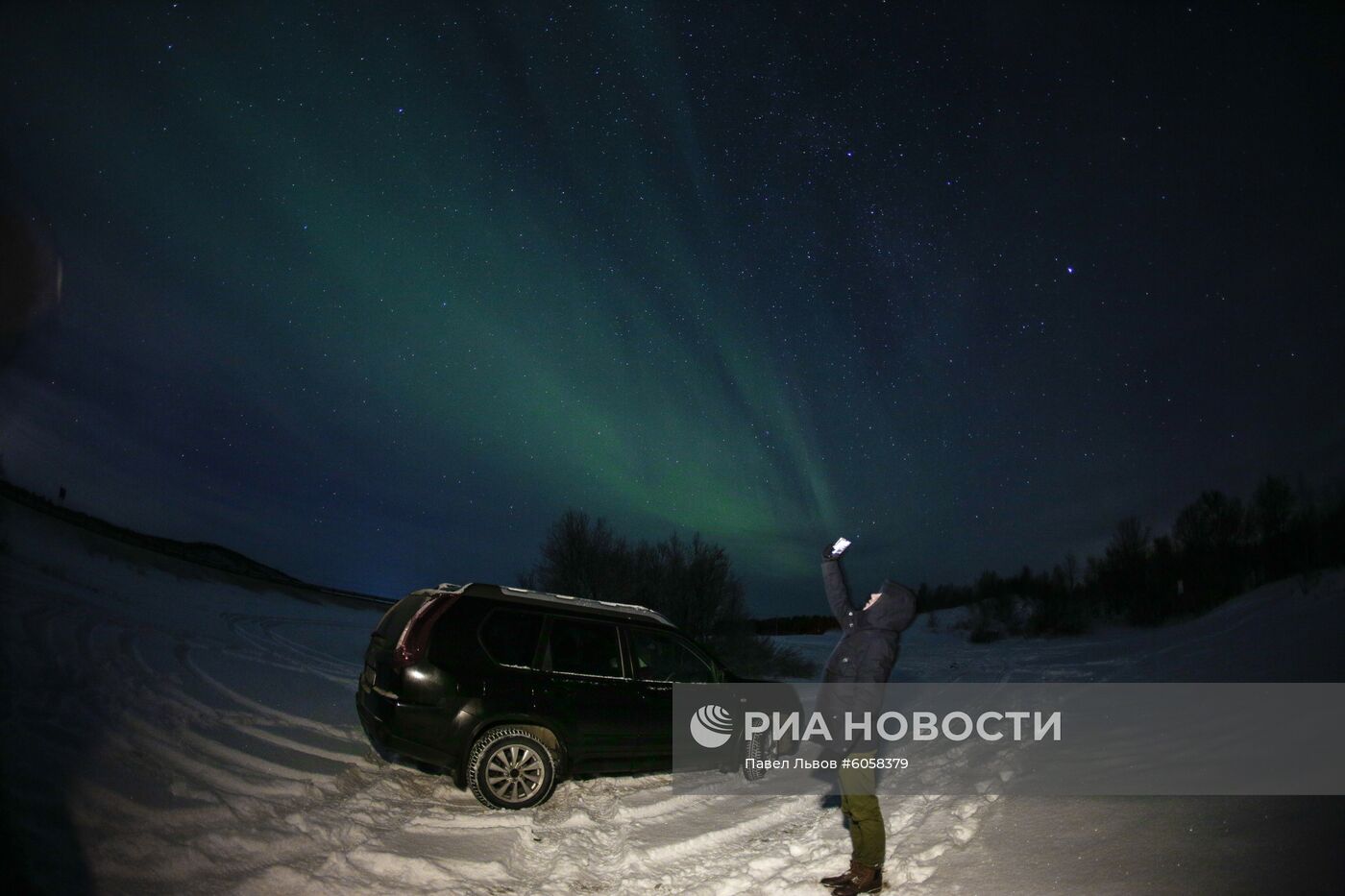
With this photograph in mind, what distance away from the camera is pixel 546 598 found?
6.72 m

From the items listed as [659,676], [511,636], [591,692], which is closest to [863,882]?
[591,692]

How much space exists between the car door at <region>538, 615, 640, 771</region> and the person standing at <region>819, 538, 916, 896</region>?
2.61 metres

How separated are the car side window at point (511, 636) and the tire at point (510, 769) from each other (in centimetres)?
61

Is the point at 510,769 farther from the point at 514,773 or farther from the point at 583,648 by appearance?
the point at 583,648

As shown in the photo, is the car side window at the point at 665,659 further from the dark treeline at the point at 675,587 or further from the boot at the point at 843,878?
the dark treeline at the point at 675,587

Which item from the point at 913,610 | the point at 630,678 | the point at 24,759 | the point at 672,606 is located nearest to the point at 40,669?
the point at 24,759

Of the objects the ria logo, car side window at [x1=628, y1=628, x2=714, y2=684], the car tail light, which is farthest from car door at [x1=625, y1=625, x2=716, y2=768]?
the car tail light

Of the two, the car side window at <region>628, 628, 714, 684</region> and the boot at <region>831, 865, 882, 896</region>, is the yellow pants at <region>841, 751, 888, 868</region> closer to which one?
the boot at <region>831, 865, 882, 896</region>

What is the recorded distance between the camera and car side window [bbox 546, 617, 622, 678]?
6.37m

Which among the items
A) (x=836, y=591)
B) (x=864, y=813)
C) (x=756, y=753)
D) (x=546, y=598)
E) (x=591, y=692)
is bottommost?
(x=756, y=753)

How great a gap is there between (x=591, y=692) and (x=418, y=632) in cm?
173

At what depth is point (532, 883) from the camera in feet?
14.2

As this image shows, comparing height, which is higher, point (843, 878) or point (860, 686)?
point (860, 686)

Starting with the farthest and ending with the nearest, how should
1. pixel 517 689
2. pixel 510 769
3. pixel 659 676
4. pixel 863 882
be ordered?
1. pixel 659 676
2. pixel 517 689
3. pixel 510 769
4. pixel 863 882
